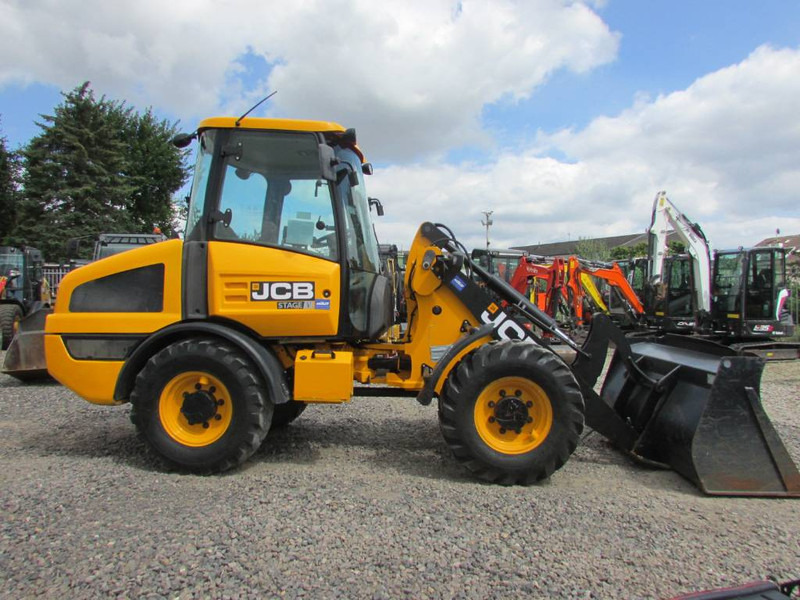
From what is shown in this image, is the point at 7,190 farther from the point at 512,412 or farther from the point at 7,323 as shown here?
the point at 512,412

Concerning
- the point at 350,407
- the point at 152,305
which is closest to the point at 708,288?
the point at 350,407

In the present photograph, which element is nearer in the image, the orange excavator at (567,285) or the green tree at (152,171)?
the orange excavator at (567,285)

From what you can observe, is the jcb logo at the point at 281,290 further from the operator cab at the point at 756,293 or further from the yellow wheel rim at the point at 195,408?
the operator cab at the point at 756,293

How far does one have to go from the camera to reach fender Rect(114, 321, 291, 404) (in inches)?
156

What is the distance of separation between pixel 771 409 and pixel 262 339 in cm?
597

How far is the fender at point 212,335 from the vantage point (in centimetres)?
396

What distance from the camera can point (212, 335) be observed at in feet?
Answer: 13.3

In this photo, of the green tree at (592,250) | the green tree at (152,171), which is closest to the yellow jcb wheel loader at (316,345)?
the green tree at (152,171)

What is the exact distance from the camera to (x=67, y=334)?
4.23m

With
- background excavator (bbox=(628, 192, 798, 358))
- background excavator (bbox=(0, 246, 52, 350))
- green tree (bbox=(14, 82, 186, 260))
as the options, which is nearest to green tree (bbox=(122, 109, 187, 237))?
green tree (bbox=(14, 82, 186, 260))

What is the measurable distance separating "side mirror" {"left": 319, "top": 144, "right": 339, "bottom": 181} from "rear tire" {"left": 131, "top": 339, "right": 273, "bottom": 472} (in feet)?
4.69

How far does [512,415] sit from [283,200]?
2.35 m

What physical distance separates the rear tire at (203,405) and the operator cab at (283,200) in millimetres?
587

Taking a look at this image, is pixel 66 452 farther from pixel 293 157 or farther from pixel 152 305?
pixel 293 157
